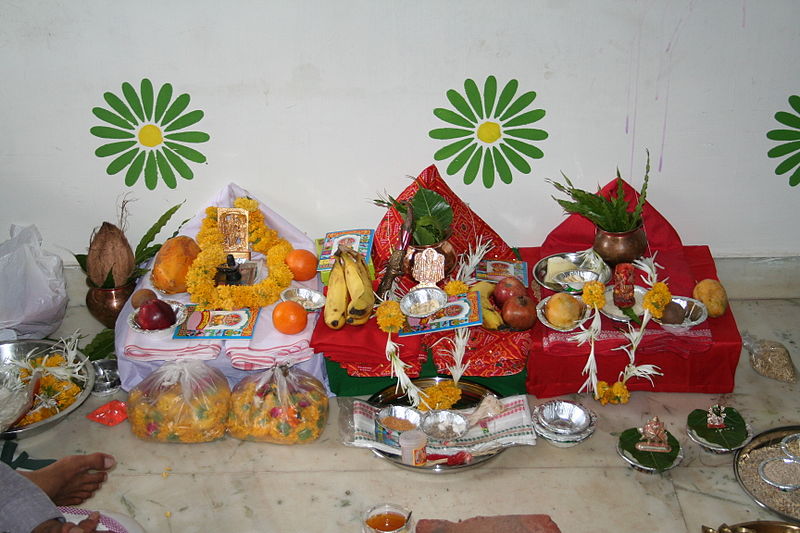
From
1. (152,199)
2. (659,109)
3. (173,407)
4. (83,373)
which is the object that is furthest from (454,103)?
(83,373)

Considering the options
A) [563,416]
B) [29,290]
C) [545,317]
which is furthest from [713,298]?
[29,290]

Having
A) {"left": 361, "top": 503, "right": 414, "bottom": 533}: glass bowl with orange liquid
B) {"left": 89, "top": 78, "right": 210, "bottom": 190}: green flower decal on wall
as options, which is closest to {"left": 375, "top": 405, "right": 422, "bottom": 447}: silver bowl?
{"left": 361, "top": 503, "right": 414, "bottom": 533}: glass bowl with orange liquid

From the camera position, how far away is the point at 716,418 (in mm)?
3625

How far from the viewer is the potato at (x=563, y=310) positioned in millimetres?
3807

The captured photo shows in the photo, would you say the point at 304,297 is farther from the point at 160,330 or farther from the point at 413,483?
the point at 413,483

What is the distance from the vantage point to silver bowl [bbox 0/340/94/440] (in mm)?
3781

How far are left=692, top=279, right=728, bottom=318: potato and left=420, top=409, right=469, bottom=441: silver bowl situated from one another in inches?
56.9

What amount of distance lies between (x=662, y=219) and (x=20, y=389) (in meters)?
3.80

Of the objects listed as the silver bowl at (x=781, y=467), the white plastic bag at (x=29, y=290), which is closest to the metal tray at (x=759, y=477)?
the silver bowl at (x=781, y=467)

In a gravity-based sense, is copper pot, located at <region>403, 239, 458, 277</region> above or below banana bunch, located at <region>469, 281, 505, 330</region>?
above

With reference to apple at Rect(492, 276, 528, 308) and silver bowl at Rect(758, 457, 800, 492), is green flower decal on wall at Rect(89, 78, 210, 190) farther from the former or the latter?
silver bowl at Rect(758, 457, 800, 492)

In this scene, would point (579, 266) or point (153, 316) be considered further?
point (579, 266)

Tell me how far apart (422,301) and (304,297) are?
702mm

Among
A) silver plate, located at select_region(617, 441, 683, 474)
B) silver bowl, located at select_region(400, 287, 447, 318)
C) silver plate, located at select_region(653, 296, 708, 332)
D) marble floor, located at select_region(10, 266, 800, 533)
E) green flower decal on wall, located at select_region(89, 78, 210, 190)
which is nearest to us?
marble floor, located at select_region(10, 266, 800, 533)
